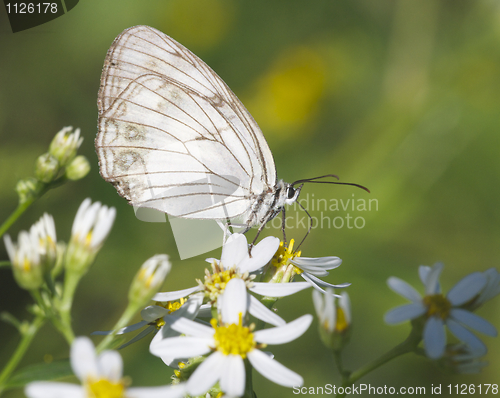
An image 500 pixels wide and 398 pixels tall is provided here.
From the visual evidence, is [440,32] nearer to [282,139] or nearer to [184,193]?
[282,139]

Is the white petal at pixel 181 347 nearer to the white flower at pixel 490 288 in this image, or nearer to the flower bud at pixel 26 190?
the flower bud at pixel 26 190

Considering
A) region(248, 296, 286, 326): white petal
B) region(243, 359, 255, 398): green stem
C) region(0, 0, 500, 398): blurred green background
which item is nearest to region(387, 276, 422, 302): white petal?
region(248, 296, 286, 326): white petal

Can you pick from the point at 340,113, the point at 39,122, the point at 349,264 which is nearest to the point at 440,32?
the point at 340,113

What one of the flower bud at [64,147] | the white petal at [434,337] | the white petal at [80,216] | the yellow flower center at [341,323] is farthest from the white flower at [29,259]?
the white petal at [434,337]

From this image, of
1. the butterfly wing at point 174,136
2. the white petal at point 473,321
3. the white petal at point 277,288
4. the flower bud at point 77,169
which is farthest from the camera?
the butterfly wing at point 174,136

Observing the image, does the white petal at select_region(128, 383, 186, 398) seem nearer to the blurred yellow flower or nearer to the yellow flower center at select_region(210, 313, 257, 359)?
the yellow flower center at select_region(210, 313, 257, 359)

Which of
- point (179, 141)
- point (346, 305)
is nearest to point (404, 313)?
point (346, 305)
